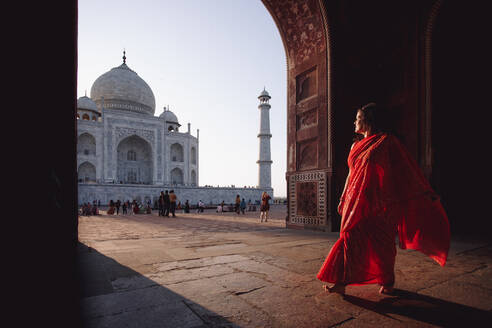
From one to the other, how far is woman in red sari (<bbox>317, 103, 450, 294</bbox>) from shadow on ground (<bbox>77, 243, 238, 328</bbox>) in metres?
0.83

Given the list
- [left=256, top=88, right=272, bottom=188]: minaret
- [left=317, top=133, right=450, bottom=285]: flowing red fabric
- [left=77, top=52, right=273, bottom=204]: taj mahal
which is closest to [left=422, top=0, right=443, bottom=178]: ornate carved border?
[left=317, top=133, right=450, bottom=285]: flowing red fabric

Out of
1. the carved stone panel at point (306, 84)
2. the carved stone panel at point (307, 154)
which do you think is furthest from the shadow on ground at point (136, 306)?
the carved stone panel at point (306, 84)

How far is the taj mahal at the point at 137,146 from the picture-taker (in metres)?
25.6

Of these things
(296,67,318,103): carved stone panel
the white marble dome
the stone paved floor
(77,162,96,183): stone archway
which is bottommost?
the stone paved floor

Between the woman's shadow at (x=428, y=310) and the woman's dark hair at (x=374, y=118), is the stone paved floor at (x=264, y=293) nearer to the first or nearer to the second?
the woman's shadow at (x=428, y=310)

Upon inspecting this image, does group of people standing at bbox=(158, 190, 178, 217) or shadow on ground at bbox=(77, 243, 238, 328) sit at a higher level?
shadow on ground at bbox=(77, 243, 238, 328)

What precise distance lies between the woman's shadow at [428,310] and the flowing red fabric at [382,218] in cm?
12

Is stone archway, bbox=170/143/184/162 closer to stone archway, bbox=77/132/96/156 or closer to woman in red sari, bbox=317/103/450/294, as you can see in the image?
stone archway, bbox=77/132/96/156

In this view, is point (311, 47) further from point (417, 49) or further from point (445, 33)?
point (445, 33)

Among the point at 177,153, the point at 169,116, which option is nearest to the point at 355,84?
the point at 177,153

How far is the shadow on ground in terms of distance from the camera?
4.49 feet

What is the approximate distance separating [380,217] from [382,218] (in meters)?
0.01

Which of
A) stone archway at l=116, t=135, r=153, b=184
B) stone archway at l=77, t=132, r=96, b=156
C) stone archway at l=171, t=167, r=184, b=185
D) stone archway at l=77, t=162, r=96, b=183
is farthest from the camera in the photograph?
stone archway at l=171, t=167, r=184, b=185

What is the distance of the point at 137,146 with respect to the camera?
29922 mm
